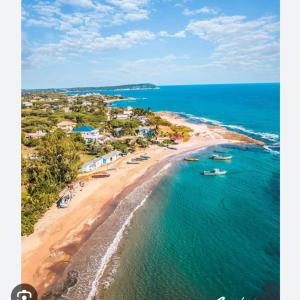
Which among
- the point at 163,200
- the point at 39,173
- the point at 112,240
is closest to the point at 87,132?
the point at 39,173

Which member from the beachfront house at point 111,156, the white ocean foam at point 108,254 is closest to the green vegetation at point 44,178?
the beachfront house at point 111,156

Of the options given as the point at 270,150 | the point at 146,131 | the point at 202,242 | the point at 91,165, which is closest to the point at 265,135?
the point at 270,150

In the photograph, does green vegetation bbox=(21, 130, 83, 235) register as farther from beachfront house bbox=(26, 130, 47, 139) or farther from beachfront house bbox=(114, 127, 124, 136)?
beachfront house bbox=(114, 127, 124, 136)

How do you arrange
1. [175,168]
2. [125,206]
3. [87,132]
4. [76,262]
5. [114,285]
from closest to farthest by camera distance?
[114,285] < [76,262] < [125,206] < [175,168] < [87,132]

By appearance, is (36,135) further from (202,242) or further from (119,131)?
(202,242)

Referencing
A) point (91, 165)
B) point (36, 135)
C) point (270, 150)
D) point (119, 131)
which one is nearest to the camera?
point (91, 165)

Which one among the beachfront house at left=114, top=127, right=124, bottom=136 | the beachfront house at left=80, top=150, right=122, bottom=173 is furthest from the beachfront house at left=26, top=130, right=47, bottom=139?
the beachfront house at left=80, top=150, right=122, bottom=173
